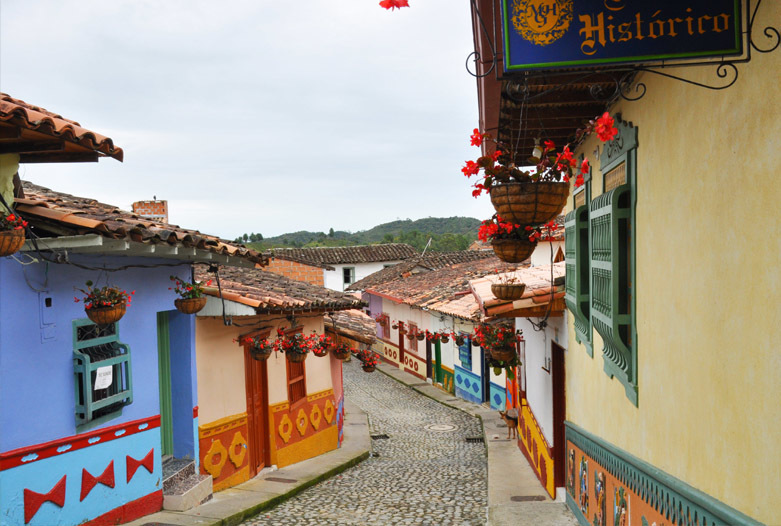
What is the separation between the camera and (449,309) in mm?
16234

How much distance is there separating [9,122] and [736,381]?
453 cm

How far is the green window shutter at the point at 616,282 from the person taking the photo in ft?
15.5

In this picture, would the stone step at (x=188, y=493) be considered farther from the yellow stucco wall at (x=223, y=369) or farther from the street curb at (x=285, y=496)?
the yellow stucco wall at (x=223, y=369)

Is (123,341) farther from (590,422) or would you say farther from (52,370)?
(590,422)

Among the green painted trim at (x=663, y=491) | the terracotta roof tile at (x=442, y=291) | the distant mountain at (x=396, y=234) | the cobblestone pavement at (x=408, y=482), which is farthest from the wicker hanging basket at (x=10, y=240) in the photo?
the distant mountain at (x=396, y=234)

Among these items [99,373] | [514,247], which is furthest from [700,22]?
[99,373]

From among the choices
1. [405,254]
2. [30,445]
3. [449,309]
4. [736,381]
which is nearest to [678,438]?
[736,381]

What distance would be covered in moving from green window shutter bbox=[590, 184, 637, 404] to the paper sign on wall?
4.62 metres

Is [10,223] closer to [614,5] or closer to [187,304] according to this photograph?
[187,304]

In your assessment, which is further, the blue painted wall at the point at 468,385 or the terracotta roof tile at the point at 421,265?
the terracotta roof tile at the point at 421,265

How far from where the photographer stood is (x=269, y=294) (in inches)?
412

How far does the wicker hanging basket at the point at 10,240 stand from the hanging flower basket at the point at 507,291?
15.5 ft

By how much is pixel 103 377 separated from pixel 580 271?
15.3ft

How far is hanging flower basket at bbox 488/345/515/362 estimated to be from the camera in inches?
378
